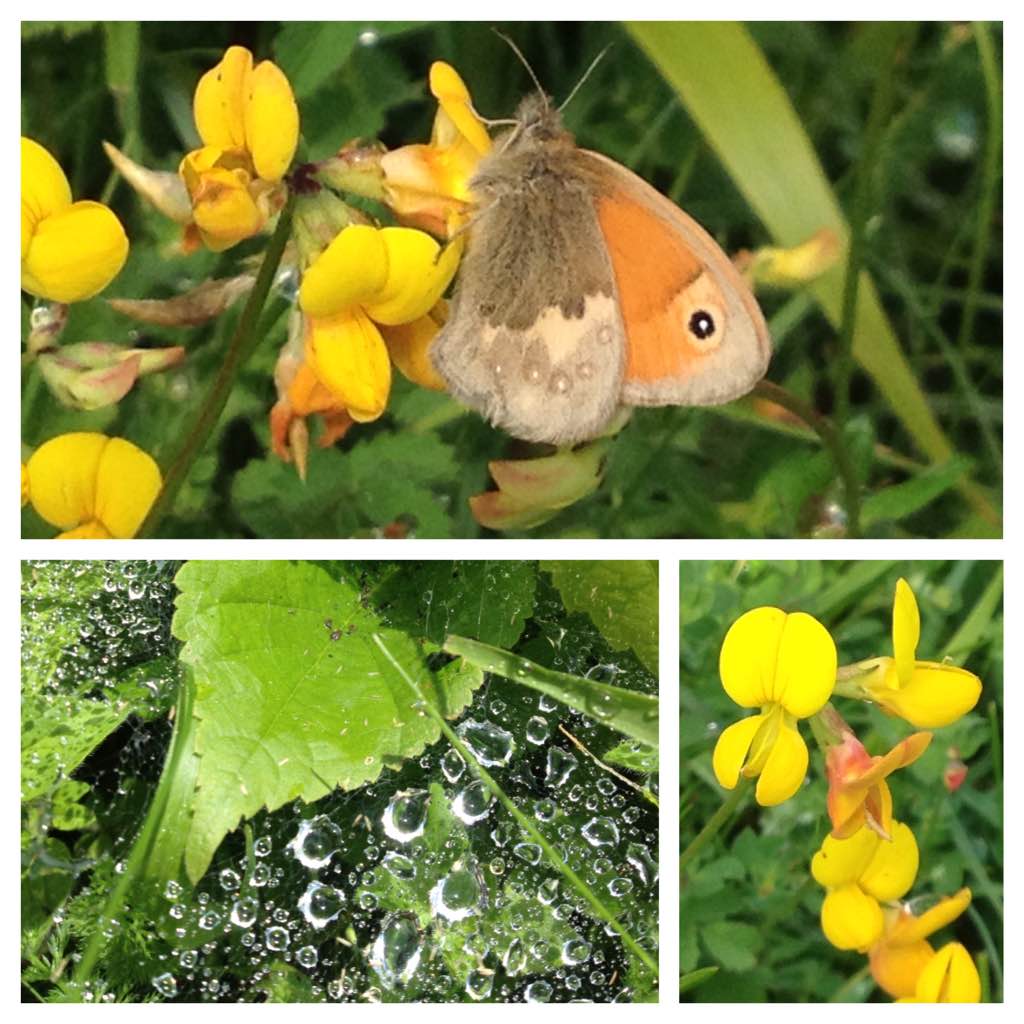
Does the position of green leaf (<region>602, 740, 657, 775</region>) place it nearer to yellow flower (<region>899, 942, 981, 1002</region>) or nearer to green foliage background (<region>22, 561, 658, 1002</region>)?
green foliage background (<region>22, 561, 658, 1002</region>)

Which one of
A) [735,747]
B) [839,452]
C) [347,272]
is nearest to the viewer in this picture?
[347,272]

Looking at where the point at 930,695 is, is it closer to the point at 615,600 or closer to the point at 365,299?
the point at 615,600

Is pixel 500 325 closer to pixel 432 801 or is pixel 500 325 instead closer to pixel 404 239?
pixel 404 239

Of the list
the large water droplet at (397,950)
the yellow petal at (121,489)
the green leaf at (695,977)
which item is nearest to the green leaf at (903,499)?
the green leaf at (695,977)

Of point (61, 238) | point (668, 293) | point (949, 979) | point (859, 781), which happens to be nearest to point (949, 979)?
point (949, 979)

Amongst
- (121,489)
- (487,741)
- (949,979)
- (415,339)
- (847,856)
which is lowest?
(949,979)

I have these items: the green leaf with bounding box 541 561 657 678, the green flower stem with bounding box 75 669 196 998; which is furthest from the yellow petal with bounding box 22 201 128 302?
the green leaf with bounding box 541 561 657 678
